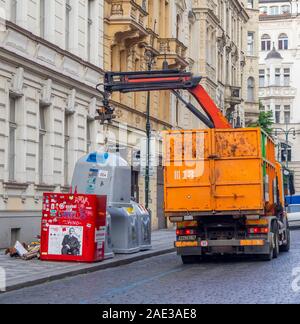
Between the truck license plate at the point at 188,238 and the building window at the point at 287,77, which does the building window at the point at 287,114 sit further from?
the truck license plate at the point at 188,238

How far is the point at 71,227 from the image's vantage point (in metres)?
21.5

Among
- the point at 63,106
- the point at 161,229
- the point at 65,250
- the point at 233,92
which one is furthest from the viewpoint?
the point at 233,92

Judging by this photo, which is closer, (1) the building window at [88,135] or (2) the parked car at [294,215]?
(1) the building window at [88,135]

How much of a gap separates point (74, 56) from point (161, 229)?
15931 mm

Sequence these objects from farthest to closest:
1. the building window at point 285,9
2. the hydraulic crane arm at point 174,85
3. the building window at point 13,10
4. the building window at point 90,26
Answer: the building window at point 285,9 < the building window at point 90,26 < the building window at point 13,10 < the hydraulic crane arm at point 174,85

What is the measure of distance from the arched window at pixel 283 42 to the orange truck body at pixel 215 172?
80440 millimetres

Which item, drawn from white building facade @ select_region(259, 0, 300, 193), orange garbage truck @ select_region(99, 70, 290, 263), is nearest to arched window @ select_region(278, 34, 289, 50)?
white building facade @ select_region(259, 0, 300, 193)

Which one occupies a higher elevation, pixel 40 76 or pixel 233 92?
pixel 233 92

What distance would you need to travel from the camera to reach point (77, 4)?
105 ft

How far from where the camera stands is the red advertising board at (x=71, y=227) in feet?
70.3

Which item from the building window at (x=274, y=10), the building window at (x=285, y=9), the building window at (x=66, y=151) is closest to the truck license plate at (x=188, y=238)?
the building window at (x=66, y=151)
